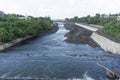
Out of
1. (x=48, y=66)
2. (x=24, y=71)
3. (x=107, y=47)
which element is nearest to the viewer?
(x=24, y=71)

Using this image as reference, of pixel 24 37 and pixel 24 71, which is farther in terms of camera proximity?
pixel 24 37

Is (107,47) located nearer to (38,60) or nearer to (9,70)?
(38,60)

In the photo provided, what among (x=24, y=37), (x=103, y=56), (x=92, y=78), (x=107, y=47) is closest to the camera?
Result: (x=92, y=78)

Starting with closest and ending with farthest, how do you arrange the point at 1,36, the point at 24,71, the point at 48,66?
1. the point at 24,71
2. the point at 48,66
3. the point at 1,36

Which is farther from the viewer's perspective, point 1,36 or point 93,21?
point 93,21

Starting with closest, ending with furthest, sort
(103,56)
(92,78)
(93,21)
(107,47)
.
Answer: (92,78) → (103,56) → (107,47) → (93,21)

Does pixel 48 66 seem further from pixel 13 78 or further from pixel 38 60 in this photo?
pixel 13 78

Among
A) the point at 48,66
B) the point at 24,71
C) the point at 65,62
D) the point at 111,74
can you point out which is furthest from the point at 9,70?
the point at 111,74

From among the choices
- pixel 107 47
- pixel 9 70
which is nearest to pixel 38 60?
pixel 9 70
